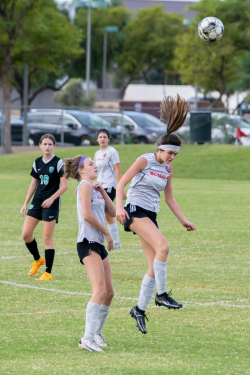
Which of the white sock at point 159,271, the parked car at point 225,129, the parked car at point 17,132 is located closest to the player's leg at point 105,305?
the white sock at point 159,271

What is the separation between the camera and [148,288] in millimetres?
6348

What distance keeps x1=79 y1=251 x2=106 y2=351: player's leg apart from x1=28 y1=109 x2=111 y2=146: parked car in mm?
28668

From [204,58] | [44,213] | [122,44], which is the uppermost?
[122,44]

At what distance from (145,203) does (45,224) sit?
2.70 meters

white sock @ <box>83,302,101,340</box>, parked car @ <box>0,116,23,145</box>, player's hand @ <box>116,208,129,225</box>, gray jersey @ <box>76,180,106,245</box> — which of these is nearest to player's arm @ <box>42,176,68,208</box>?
player's hand @ <box>116,208,129,225</box>

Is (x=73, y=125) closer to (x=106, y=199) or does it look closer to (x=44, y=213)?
(x=44, y=213)

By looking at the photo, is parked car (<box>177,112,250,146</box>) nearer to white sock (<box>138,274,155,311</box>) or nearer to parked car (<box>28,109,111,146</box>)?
parked car (<box>28,109,111,146</box>)

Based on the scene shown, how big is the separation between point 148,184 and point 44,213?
8.97 ft

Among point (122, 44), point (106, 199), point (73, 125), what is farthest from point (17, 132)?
point (106, 199)

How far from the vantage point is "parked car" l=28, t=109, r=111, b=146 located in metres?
34.6

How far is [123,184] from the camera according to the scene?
21.1 feet

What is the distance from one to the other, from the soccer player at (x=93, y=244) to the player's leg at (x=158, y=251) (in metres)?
0.62

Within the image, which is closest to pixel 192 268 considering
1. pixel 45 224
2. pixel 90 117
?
pixel 45 224

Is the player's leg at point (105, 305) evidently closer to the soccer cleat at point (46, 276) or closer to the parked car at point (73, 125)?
the soccer cleat at point (46, 276)
